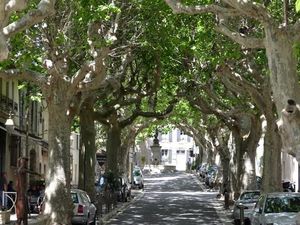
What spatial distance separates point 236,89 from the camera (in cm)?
2592

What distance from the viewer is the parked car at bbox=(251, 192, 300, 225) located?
55.7 feet

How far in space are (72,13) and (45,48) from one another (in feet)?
4.38

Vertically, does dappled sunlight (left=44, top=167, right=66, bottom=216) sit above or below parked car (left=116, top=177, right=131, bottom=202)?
above

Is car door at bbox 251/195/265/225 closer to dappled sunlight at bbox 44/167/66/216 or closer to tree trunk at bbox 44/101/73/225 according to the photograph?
tree trunk at bbox 44/101/73/225

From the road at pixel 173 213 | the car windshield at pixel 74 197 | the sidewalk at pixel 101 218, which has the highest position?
the car windshield at pixel 74 197

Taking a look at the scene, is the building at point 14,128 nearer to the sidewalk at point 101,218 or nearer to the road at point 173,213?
the sidewalk at point 101,218

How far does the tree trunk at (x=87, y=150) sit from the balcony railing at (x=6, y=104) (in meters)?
4.88

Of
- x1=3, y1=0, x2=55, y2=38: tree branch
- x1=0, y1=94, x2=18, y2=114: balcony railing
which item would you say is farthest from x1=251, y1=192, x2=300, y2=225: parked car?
x1=0, y1=94, x2=18, y2=114: balcony railing

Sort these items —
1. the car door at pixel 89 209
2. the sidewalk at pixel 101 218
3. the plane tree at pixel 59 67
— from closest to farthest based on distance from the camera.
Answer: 1. the plane tree at pixel 59 67
2. the sidewalk at pixel 101 218
3. the car door at pixel 89 209

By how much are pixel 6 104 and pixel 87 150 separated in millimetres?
6453

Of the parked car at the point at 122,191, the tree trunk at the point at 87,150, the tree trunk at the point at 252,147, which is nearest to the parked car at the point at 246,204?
the tree trunk at the point at 252,147

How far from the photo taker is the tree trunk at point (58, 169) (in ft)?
65.9

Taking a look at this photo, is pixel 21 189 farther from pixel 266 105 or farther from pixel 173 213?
pixel 173 213

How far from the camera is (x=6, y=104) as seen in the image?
3316 cm
